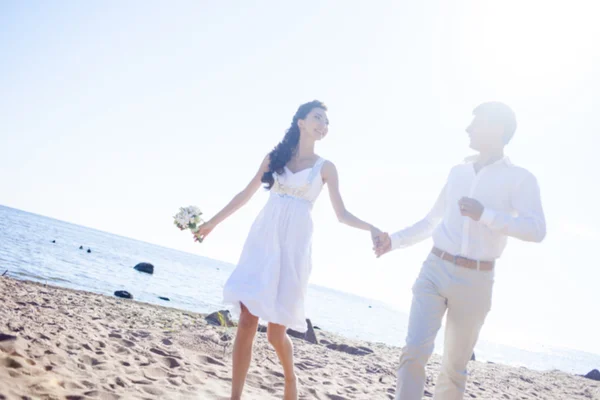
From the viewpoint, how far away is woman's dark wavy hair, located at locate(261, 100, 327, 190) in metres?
4.30

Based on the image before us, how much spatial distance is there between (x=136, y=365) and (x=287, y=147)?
264cm

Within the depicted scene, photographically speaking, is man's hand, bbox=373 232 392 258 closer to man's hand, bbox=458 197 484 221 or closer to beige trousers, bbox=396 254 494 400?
beige trousers, bbox=396 254 494 400

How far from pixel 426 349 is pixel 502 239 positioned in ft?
3.42

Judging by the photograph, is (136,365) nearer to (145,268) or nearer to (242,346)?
(242,346)

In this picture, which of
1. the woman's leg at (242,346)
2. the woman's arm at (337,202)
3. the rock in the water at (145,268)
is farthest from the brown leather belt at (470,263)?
the rock in the water at (145,268)

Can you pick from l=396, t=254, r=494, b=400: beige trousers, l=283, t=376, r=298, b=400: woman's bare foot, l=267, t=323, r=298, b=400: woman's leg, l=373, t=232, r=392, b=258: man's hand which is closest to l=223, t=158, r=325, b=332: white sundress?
l=267, t=323, r=298, b=400: woman's leg

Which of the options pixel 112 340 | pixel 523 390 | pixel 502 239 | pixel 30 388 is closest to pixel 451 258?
pixel 502 239

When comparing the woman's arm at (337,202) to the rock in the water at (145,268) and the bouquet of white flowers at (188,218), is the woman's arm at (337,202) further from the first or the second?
the rock in the water at (145,268)

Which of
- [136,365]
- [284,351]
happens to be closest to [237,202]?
[284,351]

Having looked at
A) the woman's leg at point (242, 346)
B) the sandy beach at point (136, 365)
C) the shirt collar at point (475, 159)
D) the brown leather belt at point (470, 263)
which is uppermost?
the shirt collar at point (475, 159)

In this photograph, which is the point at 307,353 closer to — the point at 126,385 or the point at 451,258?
the point at 126,385

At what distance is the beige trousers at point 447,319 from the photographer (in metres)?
3.52

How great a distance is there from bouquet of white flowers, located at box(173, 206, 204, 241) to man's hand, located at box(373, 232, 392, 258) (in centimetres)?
174

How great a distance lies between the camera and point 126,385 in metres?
4.08
